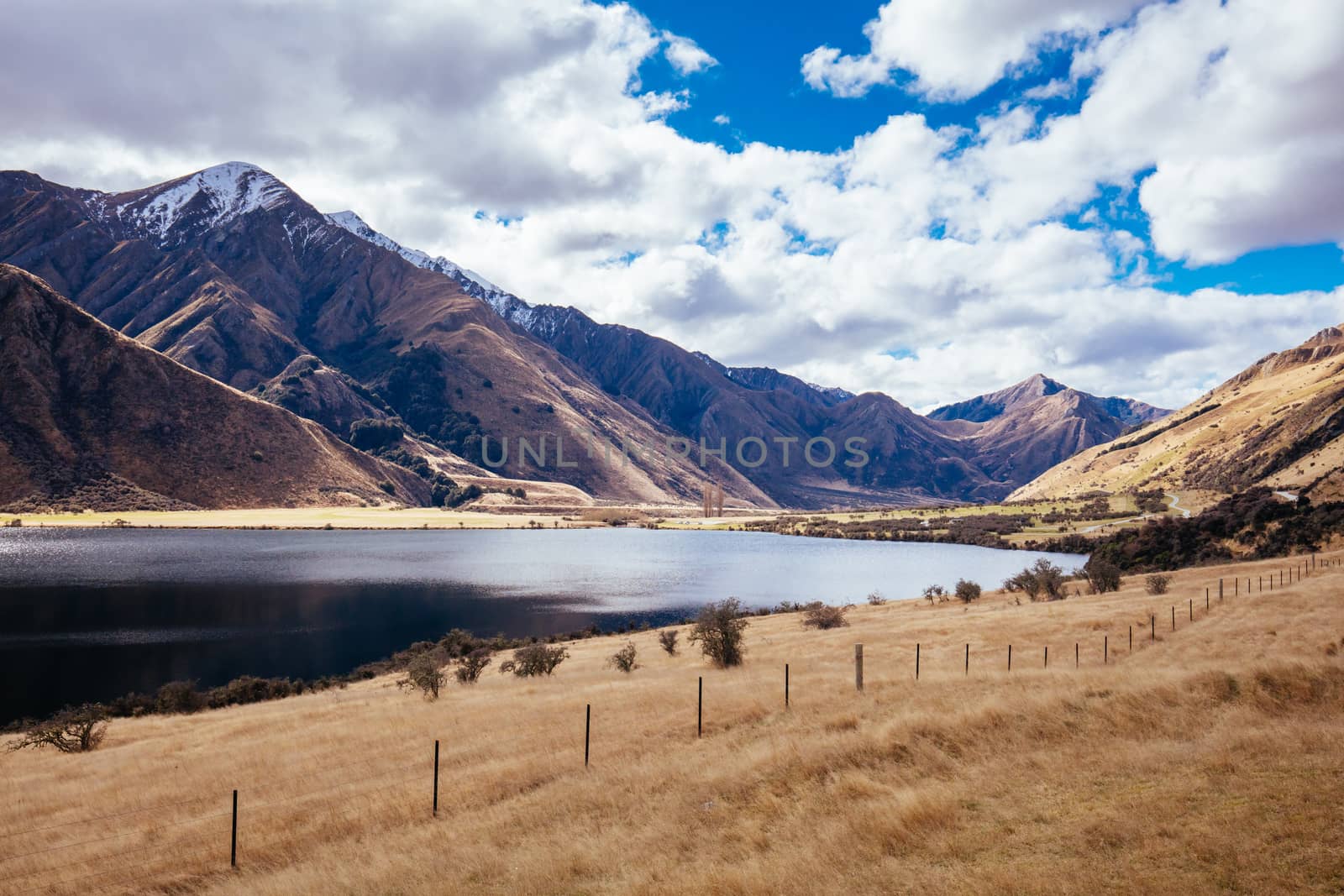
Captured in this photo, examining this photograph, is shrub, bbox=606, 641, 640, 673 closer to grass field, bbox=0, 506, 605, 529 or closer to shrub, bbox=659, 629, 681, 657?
shrub, bbox=659, 629, 681, 657

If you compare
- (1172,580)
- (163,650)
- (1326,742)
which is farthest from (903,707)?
(163,650)

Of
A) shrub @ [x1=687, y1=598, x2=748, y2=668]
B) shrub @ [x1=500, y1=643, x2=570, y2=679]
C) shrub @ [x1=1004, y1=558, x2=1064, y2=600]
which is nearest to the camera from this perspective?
shrub @ [x1=687, y1=598, x2=748, y2=668]

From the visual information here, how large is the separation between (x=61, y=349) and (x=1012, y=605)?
20383 centimetres

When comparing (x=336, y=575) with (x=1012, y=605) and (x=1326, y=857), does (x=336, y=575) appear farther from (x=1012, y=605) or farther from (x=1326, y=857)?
(x=1326, y=857)

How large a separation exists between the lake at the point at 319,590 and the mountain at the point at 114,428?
103ft

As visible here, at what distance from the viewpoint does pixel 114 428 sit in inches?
6506

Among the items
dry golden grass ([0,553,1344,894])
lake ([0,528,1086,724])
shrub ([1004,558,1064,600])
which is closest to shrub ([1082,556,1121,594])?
shrub ([1004,558,1064,600])

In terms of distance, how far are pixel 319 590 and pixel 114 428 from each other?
125m

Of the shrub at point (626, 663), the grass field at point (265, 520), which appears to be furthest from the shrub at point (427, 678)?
the grass field at point (265, 520)

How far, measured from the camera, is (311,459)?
19962 cm

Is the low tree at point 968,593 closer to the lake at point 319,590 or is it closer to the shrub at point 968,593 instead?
the shrub at point 968,593

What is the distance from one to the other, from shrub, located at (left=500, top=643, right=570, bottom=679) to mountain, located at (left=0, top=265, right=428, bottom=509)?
153 meters

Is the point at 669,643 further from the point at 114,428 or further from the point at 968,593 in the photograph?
the point at 114,428

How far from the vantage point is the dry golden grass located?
377 inches
